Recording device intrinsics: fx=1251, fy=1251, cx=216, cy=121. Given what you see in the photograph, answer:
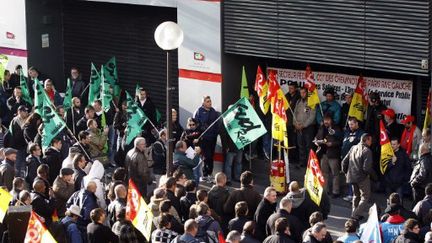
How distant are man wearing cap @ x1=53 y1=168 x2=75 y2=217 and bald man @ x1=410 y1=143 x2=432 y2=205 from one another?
5810mm

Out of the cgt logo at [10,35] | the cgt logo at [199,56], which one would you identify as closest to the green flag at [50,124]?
the cgt logo at [199,56]

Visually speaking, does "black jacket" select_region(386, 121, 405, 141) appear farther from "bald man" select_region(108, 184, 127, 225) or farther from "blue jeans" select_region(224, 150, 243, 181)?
"bald man" select_region(108, 184, 127, 225)

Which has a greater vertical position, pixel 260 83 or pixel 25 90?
pixel 260 83

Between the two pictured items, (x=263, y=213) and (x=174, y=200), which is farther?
(x=174, y=200)

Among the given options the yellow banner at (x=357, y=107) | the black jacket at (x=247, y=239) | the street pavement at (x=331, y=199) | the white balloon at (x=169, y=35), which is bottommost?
the street pavement at (x=331, y=199)

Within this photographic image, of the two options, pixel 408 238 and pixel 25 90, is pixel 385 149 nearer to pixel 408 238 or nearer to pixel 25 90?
pixel 408 238

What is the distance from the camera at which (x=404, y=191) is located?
22.7 meters

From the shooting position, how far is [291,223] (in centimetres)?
1811

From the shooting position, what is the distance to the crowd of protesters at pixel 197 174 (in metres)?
18.0

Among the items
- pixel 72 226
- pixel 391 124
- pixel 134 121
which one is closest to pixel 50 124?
pixel 134 121

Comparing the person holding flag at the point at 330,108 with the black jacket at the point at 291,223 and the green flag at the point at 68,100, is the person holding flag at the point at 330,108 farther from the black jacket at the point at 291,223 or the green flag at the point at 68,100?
the black jacket at the point at 291,223

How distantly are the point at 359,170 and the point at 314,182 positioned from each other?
227 cm

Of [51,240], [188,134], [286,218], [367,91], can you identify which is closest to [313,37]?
[367,91]

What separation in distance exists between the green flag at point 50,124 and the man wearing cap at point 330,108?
4982 millimetres
